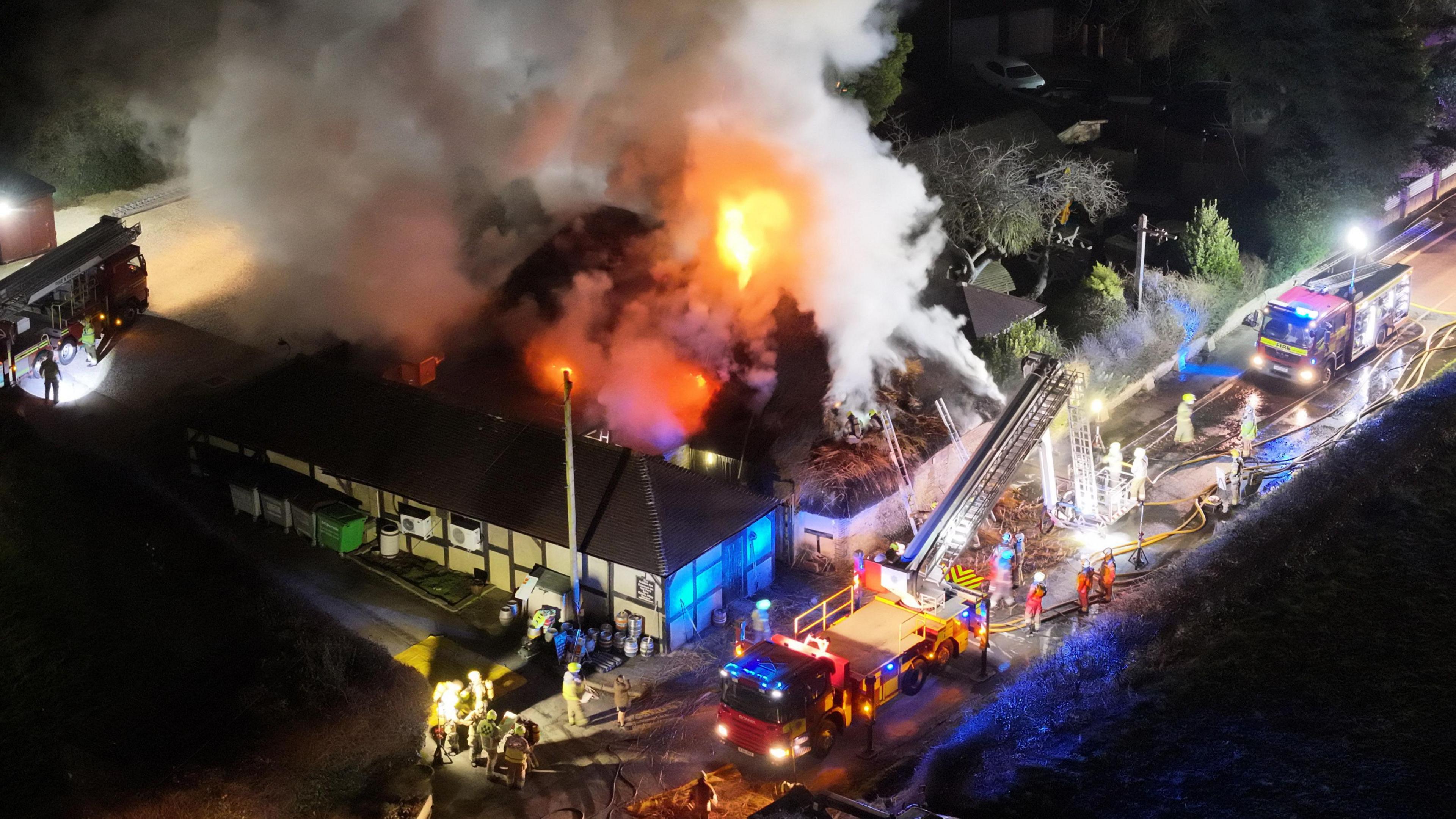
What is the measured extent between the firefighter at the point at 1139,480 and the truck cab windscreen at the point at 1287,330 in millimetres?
6342

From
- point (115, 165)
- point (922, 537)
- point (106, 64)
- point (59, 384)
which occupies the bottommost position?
point (922, 537)

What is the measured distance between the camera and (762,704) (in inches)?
727

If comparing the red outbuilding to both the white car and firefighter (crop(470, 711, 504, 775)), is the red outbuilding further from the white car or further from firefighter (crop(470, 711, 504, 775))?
the white car

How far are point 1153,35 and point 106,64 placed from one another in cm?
3449

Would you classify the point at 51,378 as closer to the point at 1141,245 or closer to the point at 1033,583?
the point at 1033,583

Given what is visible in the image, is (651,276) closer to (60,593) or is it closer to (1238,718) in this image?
(60,593)

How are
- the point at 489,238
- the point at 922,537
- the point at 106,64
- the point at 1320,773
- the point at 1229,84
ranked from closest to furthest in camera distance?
the point at 1320,773 → the point at 922,537 → the point at 489,238 → the point at 106,64 → the point at 1229,84

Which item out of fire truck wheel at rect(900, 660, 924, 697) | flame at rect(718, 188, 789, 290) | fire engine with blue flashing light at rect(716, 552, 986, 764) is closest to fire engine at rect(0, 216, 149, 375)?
flame at rect(718, 188, 789, 290)

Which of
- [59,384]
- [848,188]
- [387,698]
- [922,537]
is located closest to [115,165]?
[59,384]

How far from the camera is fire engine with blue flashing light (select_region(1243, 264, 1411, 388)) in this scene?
30.1 m

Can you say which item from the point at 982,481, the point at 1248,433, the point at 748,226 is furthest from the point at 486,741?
the point at 1248,433

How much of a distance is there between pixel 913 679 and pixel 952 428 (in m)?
6.20

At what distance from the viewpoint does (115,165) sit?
41406 millimetres

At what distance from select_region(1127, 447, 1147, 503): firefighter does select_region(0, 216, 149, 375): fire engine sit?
22.2 metres
